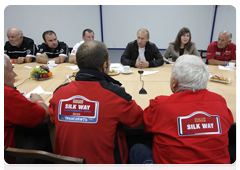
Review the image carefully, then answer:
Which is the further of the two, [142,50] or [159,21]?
[159,21]

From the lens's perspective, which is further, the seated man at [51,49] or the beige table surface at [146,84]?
the seated man at [51,49]

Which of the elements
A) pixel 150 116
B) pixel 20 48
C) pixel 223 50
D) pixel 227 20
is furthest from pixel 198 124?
pixel 227 20

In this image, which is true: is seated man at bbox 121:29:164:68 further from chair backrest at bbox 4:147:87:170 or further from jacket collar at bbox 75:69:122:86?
chair backrest at bbox 4:147:87:170

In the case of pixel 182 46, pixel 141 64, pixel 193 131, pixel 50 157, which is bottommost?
pixel 50 157

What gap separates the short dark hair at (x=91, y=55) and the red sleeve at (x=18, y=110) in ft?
1.55

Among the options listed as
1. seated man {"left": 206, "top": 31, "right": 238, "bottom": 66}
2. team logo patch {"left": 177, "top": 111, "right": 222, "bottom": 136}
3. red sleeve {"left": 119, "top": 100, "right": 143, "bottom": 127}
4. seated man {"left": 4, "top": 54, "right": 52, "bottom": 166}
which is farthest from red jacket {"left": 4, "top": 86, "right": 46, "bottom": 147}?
seated man {"left": 206, "top": 31, "right": 238, "bottom": 66}

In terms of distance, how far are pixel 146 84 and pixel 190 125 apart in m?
1.06

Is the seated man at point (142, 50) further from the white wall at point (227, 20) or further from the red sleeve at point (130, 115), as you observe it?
the white wall at point (227, 20)

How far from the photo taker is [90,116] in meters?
0.93

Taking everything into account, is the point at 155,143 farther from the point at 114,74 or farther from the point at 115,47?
the point at 115,47

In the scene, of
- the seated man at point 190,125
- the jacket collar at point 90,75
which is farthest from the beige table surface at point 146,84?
the jacket collar at point 90,75

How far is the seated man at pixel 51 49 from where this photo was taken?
2924 millimetres

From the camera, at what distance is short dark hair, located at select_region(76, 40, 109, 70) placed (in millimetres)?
1047

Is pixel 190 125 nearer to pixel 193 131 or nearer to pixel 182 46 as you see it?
pixel 193 131
